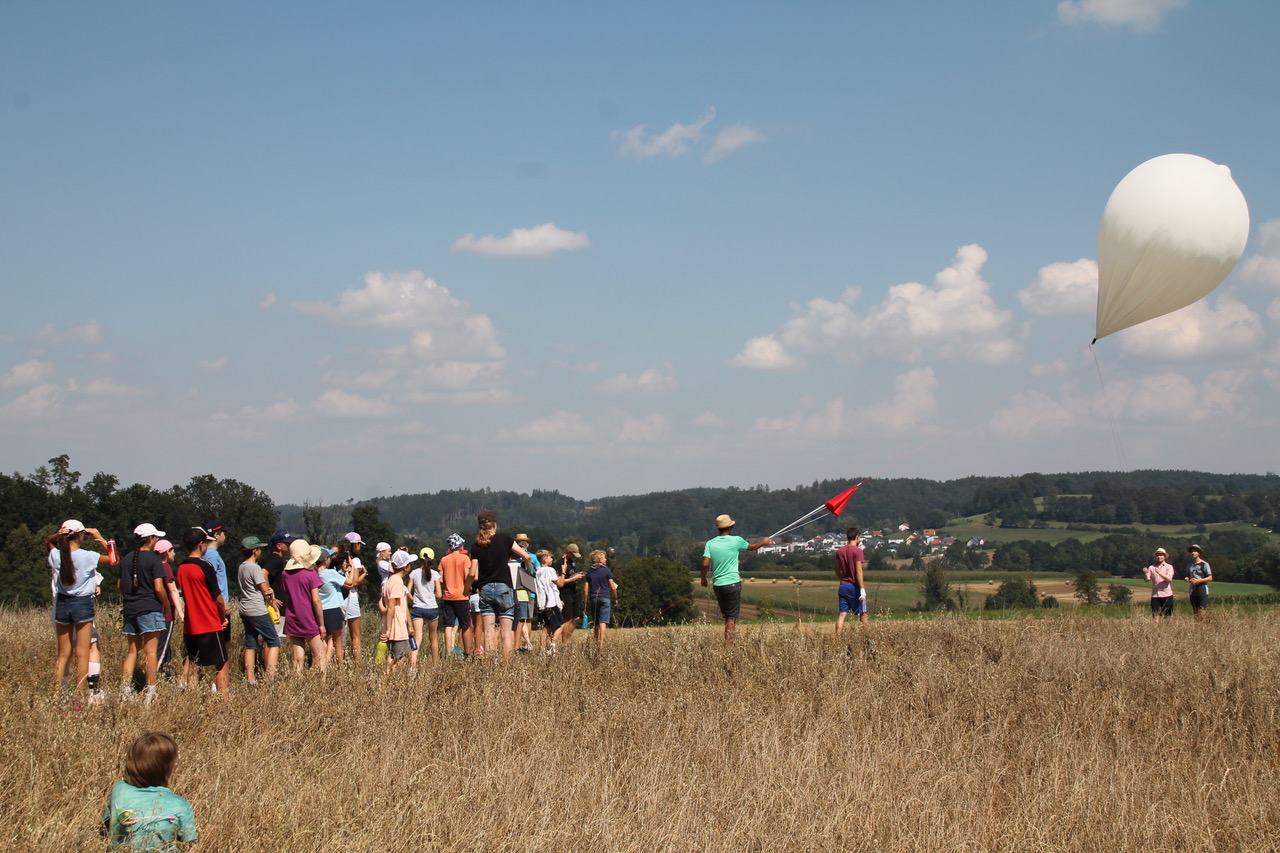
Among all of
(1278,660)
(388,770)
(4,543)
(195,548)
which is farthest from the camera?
(4,543)

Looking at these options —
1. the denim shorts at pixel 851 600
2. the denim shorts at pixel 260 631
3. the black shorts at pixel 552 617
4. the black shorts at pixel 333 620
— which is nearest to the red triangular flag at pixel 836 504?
the denim shorts at pixel 851 600

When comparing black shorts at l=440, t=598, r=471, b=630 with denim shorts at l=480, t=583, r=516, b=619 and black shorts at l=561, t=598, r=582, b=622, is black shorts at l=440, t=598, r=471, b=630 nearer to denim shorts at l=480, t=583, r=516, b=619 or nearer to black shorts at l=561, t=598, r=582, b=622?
denim shorts at l=480, t=583, r=516, b=619

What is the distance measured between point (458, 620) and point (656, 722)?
4.29 meters

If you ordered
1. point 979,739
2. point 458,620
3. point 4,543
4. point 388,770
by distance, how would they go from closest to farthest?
point 388,770 → point 979,739 → point 458,620 → point 4,543

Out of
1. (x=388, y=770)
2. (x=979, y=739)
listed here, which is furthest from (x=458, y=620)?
(x=979, y=739)

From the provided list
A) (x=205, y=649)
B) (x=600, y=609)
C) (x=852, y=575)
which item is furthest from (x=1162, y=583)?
(x=205, y=649)

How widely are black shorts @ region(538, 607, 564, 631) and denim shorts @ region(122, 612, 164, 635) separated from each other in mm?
4981

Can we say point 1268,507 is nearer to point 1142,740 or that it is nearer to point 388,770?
point 1142,740

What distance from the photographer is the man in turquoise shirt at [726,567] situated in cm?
1108

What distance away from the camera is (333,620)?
1065 centimetres

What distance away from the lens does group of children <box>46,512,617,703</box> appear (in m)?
8.58

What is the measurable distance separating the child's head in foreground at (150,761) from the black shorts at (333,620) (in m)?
6.31

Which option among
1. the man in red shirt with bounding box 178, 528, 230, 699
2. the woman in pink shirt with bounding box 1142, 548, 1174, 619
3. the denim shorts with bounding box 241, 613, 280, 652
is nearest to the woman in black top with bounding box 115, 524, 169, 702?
the man in red shirt with bounding box 178, 528, 230, 699

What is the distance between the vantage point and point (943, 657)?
10.1 m
